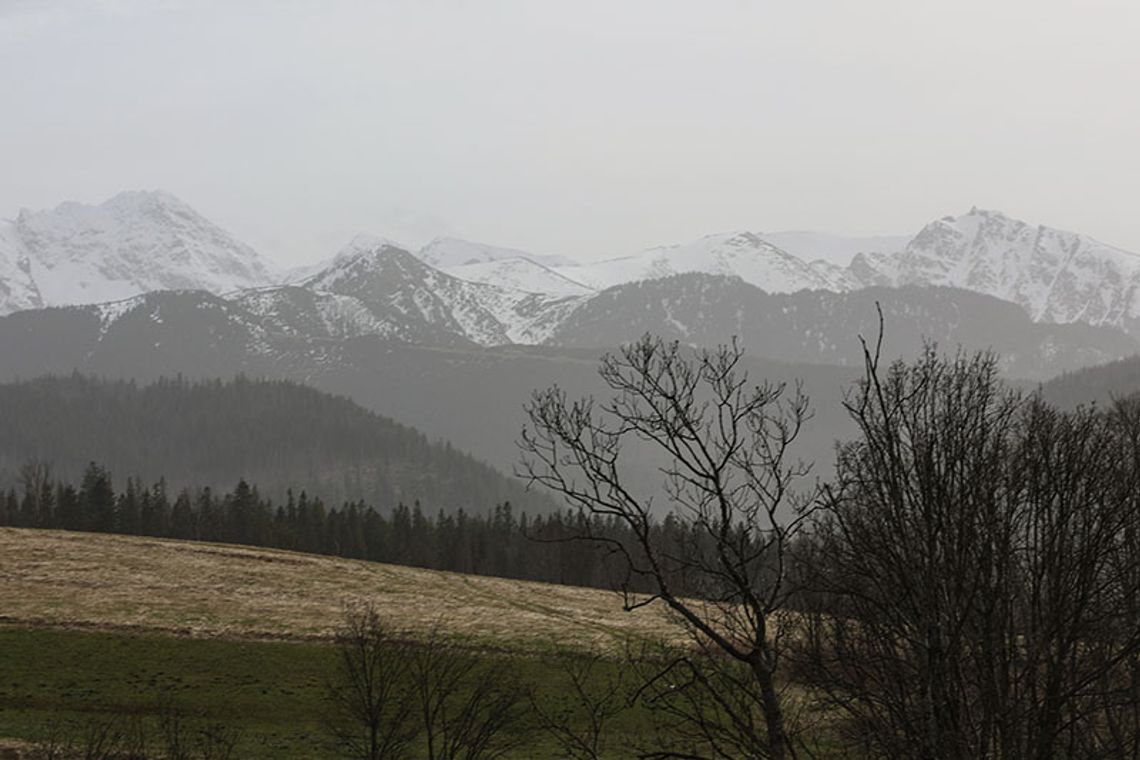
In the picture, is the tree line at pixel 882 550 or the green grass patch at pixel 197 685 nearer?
the tree line at pixel 882 550

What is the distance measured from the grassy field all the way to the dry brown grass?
20 centimetres

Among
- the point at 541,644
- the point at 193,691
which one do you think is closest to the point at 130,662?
the point at 193,691

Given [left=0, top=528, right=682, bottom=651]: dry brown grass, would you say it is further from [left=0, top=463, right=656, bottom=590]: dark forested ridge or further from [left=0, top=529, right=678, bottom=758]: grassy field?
[left=0, top=463, right=656, bottom=590]: dark forested ridge

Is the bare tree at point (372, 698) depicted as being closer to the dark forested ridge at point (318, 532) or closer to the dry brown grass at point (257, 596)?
the dry brown grass at point (257, 596)

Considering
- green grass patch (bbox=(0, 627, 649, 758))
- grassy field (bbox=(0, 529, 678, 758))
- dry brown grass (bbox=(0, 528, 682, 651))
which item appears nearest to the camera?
green grass patch (bbox=(0, 627, 649, 758))

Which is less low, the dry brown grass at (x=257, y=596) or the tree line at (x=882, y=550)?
the tree line at (x=882, y=550)

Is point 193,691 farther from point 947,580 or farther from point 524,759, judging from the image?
point 947,580

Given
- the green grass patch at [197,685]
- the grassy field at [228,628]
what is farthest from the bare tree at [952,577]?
the green grass patch at [197,685]

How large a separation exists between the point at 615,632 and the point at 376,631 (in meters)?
49.5

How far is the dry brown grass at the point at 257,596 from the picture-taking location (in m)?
73.2

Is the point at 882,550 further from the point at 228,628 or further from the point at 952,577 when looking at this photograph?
the point at 228,628

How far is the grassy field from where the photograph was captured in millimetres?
52062

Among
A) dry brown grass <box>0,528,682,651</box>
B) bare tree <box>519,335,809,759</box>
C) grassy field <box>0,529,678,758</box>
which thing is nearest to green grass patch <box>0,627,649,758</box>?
grassy field <box>0,529,678,758</box>

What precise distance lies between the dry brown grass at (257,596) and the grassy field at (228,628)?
0.65 feet
